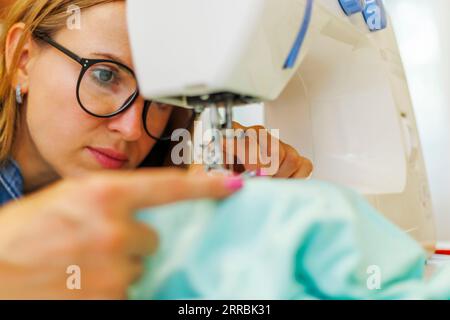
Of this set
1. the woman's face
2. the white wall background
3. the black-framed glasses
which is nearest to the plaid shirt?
the woman's face

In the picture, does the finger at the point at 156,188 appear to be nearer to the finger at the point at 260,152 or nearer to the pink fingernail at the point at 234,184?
the pink fingernail at the point at 234,184

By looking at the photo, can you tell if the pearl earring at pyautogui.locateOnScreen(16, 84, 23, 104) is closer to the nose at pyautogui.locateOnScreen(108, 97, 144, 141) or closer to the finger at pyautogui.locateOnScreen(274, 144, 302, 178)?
the nose at pyautogui.locateOnScreen(108, 97, 144, 141)

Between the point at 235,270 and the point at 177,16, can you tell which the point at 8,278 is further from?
the point at 177,16

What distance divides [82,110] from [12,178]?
9.1 inches

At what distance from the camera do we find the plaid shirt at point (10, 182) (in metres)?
0.74

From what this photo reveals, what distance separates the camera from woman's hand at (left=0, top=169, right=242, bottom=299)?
27cm

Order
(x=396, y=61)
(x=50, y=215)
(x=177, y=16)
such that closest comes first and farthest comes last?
(x=50, y=215), (x=177, y=16), (x=396, y=61)

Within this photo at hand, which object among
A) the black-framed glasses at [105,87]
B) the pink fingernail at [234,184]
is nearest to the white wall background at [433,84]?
the black-framed glasses at [105,87]

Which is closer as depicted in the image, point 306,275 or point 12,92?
point 306,275

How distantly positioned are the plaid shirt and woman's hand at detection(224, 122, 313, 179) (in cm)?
42

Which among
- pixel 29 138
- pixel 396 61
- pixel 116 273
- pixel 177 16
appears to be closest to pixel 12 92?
pixel 29 138

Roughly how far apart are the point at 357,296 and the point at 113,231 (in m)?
0.20

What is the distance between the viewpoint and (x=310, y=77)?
2.30 ft

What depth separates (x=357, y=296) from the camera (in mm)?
333
